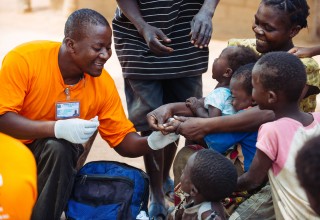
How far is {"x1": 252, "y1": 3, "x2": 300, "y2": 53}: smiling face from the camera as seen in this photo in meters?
3.61

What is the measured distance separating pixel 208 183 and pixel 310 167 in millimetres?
1092

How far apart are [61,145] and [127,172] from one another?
438 millimetres

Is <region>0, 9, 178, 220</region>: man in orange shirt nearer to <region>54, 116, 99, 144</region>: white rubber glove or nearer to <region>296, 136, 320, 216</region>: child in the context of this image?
<region>54, 116, 99, 144</region>: white rubber glove

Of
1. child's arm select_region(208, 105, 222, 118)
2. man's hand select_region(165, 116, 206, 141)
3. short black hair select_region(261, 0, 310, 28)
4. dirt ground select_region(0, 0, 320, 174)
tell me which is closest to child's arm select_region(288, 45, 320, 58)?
short black hair select_region(261, 0, 310, 28)

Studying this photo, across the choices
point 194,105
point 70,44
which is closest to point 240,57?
point 194,105

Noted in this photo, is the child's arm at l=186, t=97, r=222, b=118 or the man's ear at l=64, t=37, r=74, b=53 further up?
the man's ear at l=64, t=37, r=74, b=53

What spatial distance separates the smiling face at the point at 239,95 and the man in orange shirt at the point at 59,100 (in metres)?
0.37

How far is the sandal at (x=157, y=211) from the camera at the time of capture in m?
4.21

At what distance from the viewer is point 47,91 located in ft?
12.0

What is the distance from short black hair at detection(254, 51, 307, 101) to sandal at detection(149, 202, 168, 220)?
1355 mm

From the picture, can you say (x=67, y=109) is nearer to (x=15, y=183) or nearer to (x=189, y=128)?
(x=189, y=128)

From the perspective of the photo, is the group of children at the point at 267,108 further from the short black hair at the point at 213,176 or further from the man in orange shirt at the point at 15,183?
the man in orange shirt at the point at 15,183

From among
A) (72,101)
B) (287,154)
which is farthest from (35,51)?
(287,154)

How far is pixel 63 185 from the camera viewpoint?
139 inches
